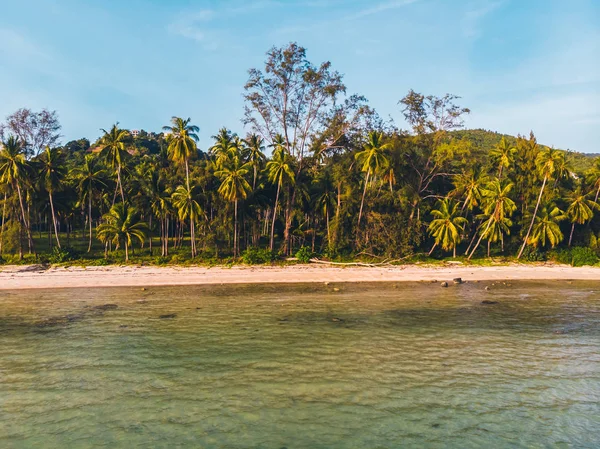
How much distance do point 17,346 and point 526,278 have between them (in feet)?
138

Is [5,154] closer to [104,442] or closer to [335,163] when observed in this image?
[335,163]

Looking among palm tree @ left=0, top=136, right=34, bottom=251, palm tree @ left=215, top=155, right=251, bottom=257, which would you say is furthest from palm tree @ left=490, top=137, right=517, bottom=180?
palm tree @ left=0, top=136, right=34, bottom=251

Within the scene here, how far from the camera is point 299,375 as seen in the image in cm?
1598

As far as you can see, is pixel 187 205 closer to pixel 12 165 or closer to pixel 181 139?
pixel 181 139

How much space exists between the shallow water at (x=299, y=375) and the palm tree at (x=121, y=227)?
51.5 ft

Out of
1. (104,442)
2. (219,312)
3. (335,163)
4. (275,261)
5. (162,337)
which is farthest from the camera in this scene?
(335,163)

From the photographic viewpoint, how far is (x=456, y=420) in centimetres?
1256

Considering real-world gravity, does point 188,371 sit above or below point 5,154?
below

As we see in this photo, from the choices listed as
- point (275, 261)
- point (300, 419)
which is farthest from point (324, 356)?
point (275, 261)

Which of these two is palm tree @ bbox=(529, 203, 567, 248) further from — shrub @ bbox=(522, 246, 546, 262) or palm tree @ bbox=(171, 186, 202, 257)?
palm tree @ bbox=(171, 186, 202, 257)

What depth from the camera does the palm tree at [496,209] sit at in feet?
155

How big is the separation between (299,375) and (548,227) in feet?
145

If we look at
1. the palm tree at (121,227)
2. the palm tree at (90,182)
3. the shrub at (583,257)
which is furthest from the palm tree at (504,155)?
the palm tree at (90,182)

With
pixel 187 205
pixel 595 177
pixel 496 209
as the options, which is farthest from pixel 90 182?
pixel 595 177
